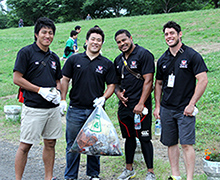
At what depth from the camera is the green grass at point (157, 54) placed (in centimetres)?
531

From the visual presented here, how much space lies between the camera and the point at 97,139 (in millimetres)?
3691

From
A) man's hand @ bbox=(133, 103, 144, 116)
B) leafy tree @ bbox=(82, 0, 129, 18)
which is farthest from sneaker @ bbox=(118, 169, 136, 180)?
leafy tree @ bbox=(82, 0, 129, 18)

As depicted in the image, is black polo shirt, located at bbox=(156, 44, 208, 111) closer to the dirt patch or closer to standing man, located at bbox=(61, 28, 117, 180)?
standing man, located at bbox=(61, 28, 117, 180)

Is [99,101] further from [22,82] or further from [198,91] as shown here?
[198,91]

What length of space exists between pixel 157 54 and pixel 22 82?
405 inches

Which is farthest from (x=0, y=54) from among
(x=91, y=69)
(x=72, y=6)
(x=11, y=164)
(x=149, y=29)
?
(x=72, y=6)

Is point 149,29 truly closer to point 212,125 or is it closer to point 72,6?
point 212,125

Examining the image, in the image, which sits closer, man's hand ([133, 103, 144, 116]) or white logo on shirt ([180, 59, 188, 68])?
white logo on shirt ([180, 59, 188, 68])

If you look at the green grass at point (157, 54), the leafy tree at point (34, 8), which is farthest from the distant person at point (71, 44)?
the leafy tree at point (34, 8)

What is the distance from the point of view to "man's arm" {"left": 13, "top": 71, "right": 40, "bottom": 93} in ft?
11.6

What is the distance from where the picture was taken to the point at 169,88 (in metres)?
3.79

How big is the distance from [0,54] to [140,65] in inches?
714

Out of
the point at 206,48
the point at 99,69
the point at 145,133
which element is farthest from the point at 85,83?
the point at 206,48

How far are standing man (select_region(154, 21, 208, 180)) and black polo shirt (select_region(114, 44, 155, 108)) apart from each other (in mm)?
190
